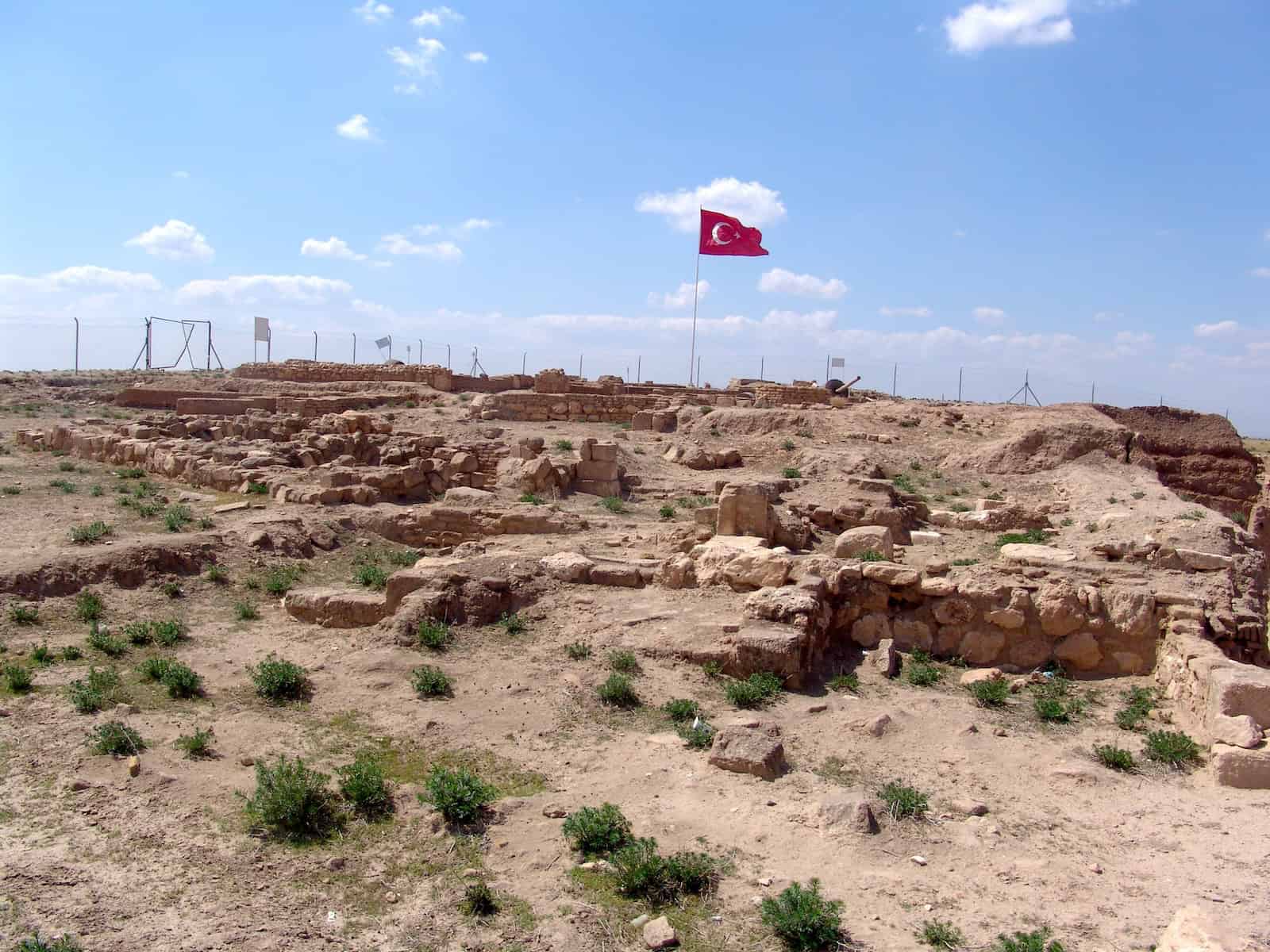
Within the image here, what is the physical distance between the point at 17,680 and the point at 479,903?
4697 millimetres

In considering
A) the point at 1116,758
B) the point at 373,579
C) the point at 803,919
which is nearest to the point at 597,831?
the point at 803,919

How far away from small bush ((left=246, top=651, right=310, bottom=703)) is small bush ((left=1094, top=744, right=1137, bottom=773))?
5.95m

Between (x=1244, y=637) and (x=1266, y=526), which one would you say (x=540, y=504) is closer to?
(x=1244, y=637)

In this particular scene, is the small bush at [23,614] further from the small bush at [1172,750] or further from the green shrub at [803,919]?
the small bush at [1172,750]

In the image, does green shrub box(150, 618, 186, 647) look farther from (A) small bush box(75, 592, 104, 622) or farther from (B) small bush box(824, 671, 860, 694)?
(B) small bush box(824, 671, 860, 694)

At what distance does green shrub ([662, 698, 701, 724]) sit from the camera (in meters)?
6.57

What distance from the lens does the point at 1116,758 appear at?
19.7 ft

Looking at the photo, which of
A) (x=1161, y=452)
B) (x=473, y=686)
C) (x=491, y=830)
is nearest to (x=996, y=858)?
(x=491, y=830)

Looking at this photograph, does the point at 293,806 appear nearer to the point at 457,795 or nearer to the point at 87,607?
the point at 457,795

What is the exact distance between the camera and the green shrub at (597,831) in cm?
469

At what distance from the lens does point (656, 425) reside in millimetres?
22844

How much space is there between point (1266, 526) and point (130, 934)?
25079 mm

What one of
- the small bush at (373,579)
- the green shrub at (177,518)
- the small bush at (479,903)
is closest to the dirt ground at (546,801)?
the small bush at (479,903)

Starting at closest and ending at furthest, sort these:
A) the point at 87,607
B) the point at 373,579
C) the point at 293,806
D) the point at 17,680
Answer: the point at 293,806 → the point at 17,680 → the point at 87,607 → the point at 373,579
